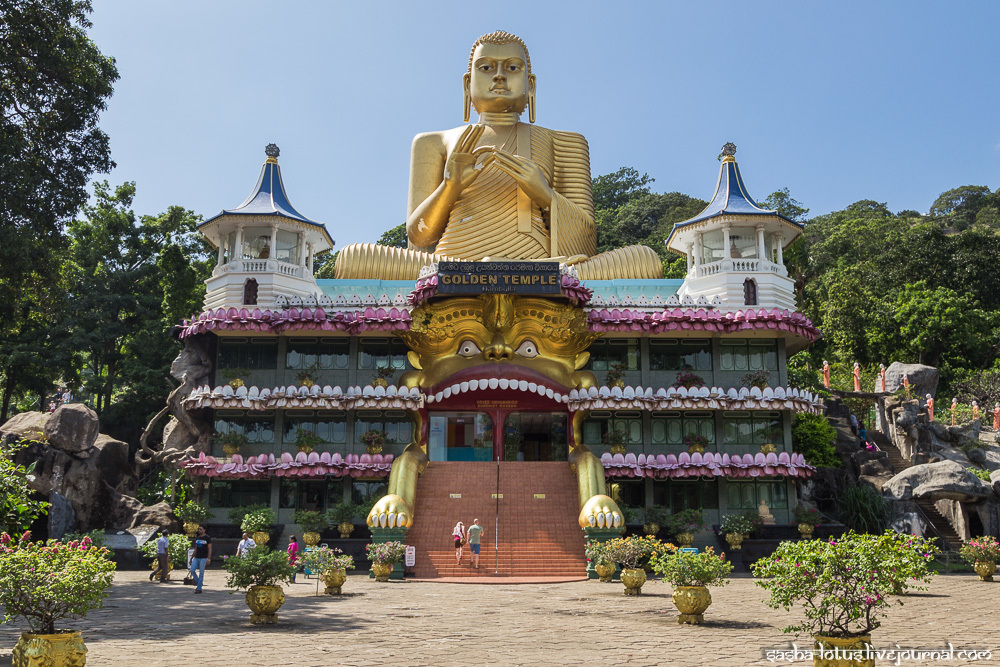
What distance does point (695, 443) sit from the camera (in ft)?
94.0

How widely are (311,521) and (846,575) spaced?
2020 cm

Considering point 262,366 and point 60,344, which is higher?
point 60,344

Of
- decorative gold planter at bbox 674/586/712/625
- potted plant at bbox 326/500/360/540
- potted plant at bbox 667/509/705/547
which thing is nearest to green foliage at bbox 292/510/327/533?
potted plant at bbox 326/500/360/540

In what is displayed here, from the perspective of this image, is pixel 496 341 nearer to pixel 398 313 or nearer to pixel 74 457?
pixel 398 313

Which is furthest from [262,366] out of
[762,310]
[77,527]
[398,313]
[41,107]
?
[762,310]

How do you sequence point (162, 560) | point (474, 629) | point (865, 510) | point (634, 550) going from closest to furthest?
point (474, 629) → point (634, 550) → point (162, 560) → point (865, 510)

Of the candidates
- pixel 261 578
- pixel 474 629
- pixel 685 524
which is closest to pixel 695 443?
pixel 685 524

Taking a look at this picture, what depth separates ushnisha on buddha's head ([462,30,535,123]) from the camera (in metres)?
34.0

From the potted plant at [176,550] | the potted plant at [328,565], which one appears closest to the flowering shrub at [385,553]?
the potted plant at [328,565]

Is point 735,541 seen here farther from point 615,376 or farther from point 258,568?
point 258,568

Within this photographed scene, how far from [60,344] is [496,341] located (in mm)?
21282

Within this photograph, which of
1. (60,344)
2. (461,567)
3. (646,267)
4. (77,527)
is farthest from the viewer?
(60,344)

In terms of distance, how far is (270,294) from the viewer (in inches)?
1176

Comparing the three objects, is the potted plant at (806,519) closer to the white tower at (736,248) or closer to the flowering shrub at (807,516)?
the flowering shrub at (807,516)
